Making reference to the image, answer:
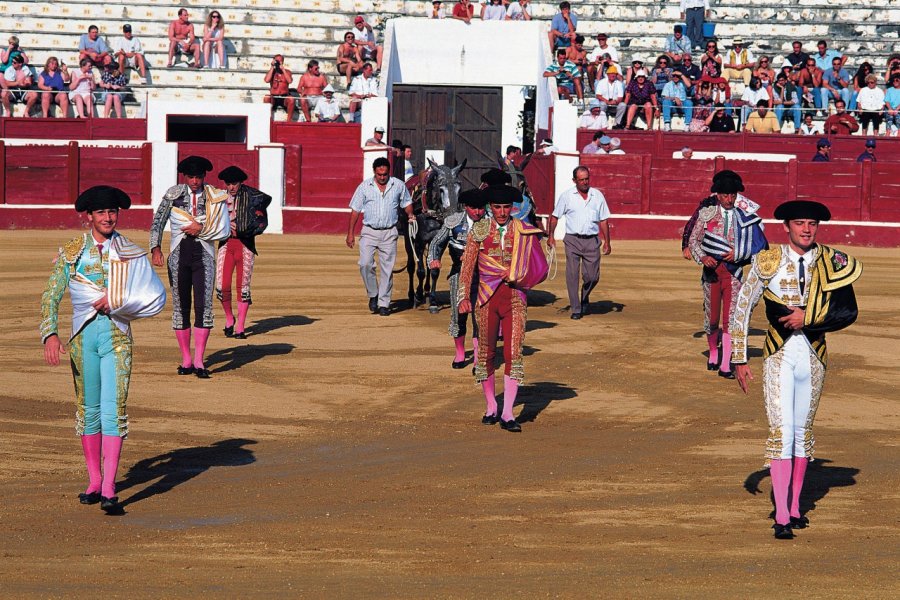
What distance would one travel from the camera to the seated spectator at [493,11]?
26.7m

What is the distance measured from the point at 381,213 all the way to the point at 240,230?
6.43ft

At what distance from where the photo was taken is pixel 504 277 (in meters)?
9.34

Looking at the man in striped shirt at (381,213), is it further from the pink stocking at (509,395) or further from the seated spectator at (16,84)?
the seated spectator at (16,84)

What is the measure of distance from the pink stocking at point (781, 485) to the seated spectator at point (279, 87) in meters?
17.8

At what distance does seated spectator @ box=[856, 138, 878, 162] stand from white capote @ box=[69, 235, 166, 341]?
673 inches

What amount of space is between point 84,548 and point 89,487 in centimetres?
83

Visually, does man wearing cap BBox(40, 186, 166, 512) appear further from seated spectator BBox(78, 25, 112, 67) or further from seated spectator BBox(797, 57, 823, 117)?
seated spectator BBox(797, 57, 823, 117)

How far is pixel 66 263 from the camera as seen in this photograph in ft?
24.1

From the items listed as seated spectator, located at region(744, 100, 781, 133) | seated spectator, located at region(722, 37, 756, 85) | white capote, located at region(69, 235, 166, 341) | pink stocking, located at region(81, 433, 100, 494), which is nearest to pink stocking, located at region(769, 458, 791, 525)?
white capote, located at region(69, 235, 166, 341)

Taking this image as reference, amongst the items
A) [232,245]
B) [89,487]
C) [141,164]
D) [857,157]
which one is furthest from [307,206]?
[89,487]

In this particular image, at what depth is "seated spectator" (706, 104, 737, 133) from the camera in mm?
23703

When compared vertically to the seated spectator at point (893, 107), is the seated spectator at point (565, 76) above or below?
above

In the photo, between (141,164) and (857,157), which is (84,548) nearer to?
(141,164)

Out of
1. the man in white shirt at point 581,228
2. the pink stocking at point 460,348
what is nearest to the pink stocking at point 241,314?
the pink stocking at point 460,348
